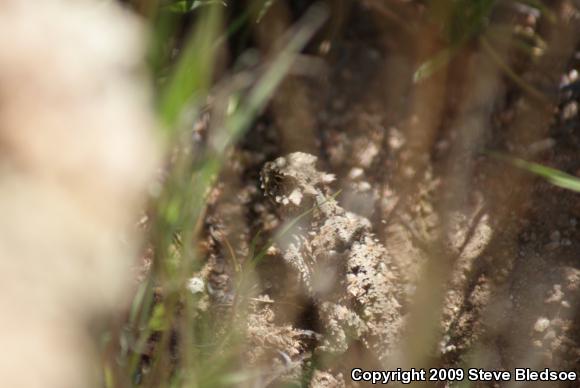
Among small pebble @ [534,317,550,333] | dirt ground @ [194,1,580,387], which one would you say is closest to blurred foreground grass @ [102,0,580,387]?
dirt ground @ [194,1,580,387]

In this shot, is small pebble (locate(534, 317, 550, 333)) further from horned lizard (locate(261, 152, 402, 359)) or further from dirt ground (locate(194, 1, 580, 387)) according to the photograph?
horned lizard (locate(261, 152, 402, 359))

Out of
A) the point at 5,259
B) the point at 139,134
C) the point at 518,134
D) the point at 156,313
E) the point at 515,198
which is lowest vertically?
the point at 5,259

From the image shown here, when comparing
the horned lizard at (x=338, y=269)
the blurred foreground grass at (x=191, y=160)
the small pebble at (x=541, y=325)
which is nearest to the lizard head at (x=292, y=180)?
the horned lizard at (x=338, y=269)

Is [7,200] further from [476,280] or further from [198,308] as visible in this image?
[476,280]

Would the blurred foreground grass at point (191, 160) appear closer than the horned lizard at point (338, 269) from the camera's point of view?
Yes

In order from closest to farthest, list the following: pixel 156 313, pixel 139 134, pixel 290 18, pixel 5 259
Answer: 1. pixel 5 259
2. pixel 139 134
3. pixel 156 313
4. pixel 290 18

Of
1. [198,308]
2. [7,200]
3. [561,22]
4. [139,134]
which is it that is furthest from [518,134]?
[7,200]

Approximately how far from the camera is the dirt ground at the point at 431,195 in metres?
1.32

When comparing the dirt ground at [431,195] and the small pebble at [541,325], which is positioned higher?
the dirt ground at [431,195]

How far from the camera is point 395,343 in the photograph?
1.31 m

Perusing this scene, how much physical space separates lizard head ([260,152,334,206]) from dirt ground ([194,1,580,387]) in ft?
0.23

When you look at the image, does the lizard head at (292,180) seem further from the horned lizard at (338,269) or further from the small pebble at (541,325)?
the small pebble at (541,325)

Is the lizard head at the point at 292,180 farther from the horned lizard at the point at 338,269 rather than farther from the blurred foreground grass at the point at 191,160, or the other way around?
the blurred foreground grass at the point at 191,160

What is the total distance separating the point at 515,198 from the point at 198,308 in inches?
27.7
